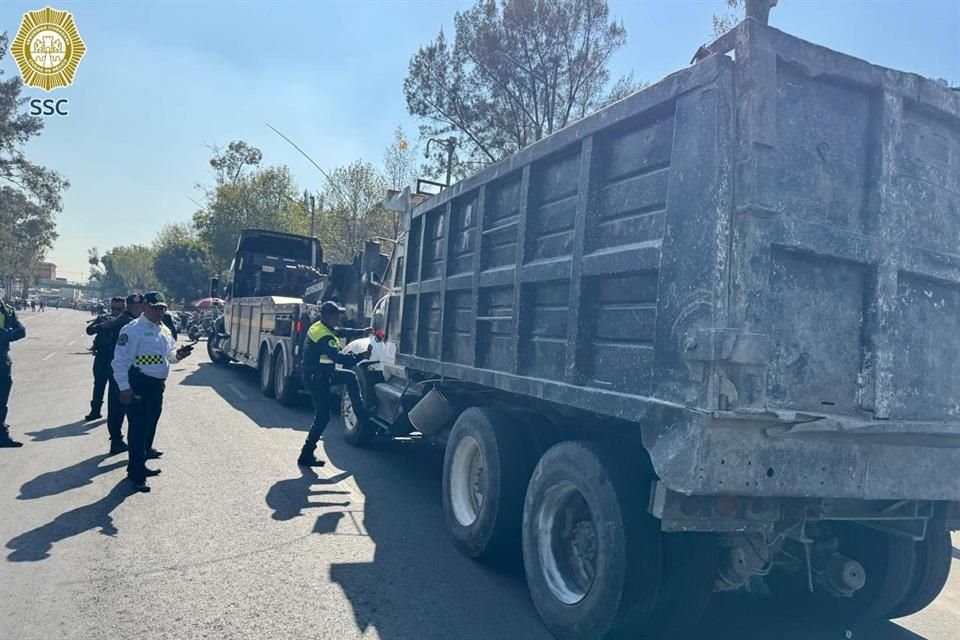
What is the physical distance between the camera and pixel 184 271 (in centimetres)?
6109

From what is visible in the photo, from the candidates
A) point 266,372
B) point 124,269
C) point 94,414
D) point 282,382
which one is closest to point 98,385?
point 94,414

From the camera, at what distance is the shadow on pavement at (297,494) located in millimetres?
A: 5829

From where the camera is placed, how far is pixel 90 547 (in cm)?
469

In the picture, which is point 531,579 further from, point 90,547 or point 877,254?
point 90,547

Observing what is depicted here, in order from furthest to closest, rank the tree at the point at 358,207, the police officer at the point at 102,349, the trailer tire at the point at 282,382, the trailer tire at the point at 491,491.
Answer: the tree at the point at 358,207, the trailer tire at the point at 282,382, the police officer at the point at 102,349, the trailer tire at the point at 491,491

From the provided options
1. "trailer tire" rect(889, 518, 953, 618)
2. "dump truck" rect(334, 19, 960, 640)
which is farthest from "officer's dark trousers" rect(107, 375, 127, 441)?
"trailer tire" rect(889, 518, 953, 618)

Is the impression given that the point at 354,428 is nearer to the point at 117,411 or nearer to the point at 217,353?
the point at 117,411

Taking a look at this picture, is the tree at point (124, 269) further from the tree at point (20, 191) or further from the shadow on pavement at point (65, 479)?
the shadow on pavement at point (65, 479)

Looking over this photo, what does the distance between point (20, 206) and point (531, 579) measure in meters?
54.5

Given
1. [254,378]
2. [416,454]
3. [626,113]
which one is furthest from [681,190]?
[254,378]

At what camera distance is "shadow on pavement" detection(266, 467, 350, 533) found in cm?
583

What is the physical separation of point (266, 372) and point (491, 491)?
859 centimetres

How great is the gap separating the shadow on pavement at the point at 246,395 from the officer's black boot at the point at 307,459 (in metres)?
2.15

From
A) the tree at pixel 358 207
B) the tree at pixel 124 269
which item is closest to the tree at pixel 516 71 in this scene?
the tree at pixel 358 207
